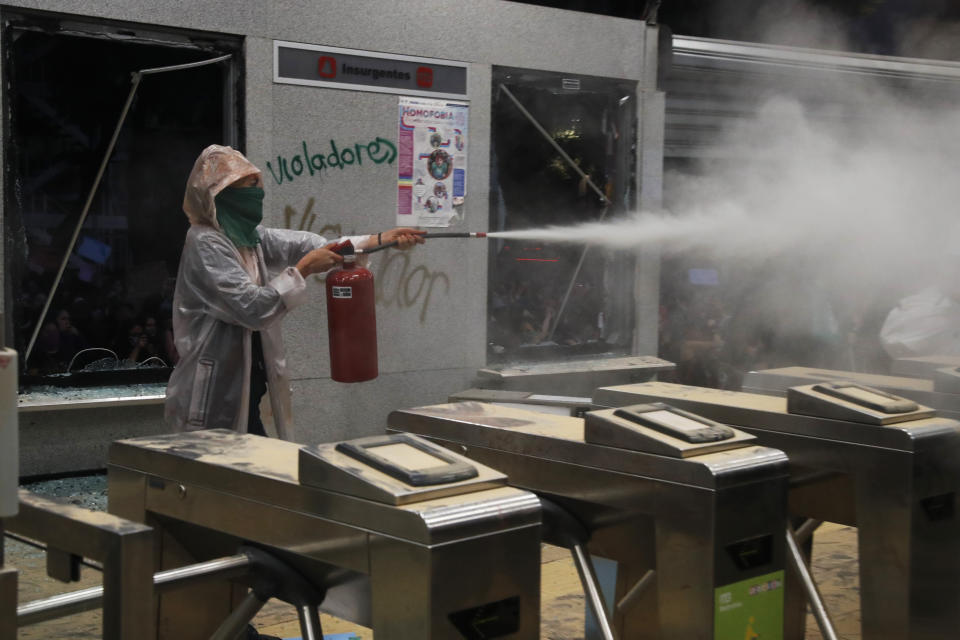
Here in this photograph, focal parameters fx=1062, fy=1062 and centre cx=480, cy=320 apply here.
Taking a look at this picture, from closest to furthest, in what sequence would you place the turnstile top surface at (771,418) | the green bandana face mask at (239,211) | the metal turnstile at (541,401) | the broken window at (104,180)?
1. the turnstile top surface at (771,418)
2. the green bandana face mask at (239,211)
3. the metal turnstile at (541,401)
4. the broken window at (104,180)

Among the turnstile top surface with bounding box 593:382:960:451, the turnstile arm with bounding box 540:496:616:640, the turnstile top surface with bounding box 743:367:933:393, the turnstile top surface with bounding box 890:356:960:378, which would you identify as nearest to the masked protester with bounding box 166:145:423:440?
the turnstile top surface with bounding box 593:382:960:451

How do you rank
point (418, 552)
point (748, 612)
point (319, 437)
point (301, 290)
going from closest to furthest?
point (418, 552) < point (748, 612) < point (301, 290) < point (319, 437)

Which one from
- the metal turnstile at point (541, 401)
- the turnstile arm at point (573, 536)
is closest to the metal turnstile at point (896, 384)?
the metal turnstile at point (541, 401)

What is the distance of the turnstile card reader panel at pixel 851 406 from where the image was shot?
2891 mm

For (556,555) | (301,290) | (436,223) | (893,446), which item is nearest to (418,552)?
(893,446)

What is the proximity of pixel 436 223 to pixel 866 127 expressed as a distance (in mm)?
4000

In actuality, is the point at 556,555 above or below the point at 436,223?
below

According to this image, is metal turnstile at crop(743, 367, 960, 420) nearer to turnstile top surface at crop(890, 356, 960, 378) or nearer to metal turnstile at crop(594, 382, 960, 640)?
turnstile top surface at crop(890, 356, 960, 378)

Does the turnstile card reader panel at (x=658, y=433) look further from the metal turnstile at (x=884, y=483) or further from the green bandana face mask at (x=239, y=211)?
the green bandana face mask at (x=239, y=211)

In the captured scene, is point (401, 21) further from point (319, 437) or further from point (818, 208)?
point (818, 208)

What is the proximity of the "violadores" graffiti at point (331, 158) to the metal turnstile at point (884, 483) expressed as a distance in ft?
10.8

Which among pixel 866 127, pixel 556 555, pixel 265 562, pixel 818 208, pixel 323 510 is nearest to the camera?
pixel 323 510

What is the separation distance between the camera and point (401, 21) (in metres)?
6.11

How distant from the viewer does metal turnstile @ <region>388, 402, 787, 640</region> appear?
2359 mm
